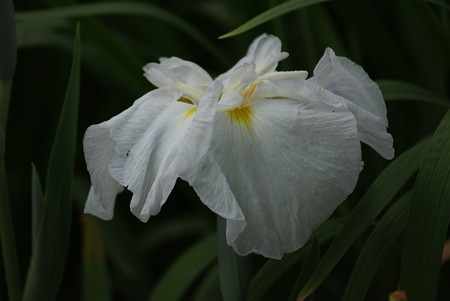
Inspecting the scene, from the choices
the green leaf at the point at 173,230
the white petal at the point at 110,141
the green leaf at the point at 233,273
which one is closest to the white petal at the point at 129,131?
the white petal at the point at 110,141

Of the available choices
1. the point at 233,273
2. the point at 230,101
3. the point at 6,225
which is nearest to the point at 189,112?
the point at 230,101

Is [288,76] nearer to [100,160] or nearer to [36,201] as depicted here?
[100,160]

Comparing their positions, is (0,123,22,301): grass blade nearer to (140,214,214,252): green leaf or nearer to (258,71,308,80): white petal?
(258,71,308,80): white petal

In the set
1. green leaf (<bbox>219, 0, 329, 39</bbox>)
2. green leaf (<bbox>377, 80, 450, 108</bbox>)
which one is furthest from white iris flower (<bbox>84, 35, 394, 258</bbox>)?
green leaf (<bbox>377, 80, 450, 108</bbox>)

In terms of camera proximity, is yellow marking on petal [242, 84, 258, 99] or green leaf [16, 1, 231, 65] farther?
green leaf [16, 1, 231, 65]

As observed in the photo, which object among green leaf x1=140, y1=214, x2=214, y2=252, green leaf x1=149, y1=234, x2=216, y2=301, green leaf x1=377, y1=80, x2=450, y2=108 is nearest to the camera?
green leaf x1=377, y1=80, x2=450, y2=108
